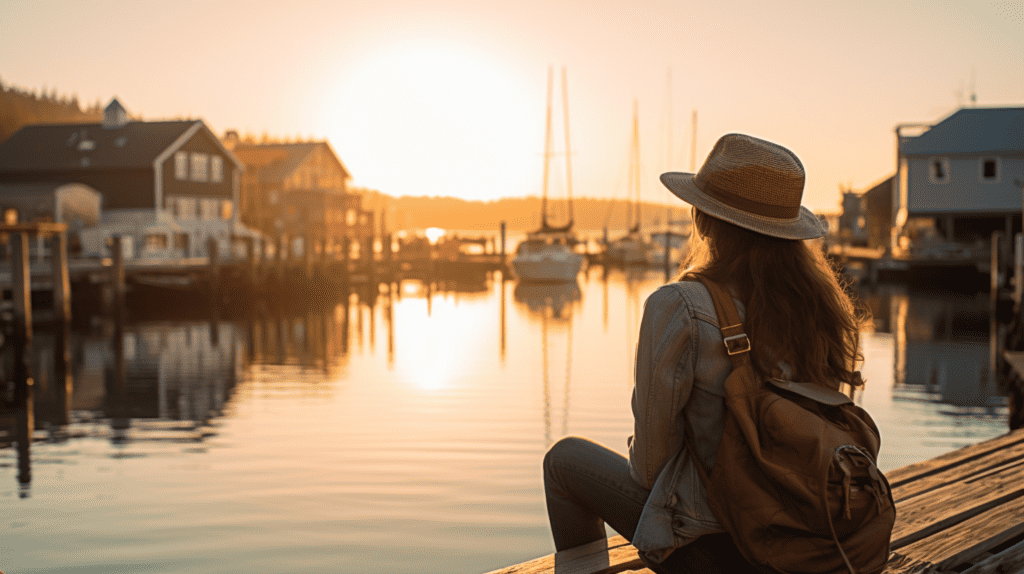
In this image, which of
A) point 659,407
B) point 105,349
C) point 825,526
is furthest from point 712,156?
point 105,349

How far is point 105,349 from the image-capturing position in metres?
21.5

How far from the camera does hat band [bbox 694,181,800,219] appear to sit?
276 centimetres

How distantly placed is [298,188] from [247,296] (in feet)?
77.8

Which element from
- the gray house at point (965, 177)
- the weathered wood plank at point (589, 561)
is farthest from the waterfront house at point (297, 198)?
the weathered wood plank at point (589, 561)

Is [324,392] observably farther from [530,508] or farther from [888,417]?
[888,417]

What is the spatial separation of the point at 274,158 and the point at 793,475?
66.9 m

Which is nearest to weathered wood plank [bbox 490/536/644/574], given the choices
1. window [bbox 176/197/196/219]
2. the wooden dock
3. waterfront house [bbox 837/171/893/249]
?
the wooden dock

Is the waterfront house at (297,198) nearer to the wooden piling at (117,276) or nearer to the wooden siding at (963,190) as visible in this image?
the wooden piling at (117,276)

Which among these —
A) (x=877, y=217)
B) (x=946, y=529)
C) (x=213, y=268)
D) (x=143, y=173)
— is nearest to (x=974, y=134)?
(x=877, y=217)

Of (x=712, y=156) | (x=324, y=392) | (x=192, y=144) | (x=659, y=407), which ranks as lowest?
(x=324, y=392)

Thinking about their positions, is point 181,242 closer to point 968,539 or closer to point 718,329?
point 968,539

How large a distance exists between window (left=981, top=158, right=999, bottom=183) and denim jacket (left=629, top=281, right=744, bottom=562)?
4648cm

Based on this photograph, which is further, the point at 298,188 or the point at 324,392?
the point at 298,188

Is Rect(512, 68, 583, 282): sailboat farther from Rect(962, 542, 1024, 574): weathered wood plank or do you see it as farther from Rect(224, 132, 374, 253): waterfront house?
Rect(962, 542, 1024, 574): weathered wood plank
